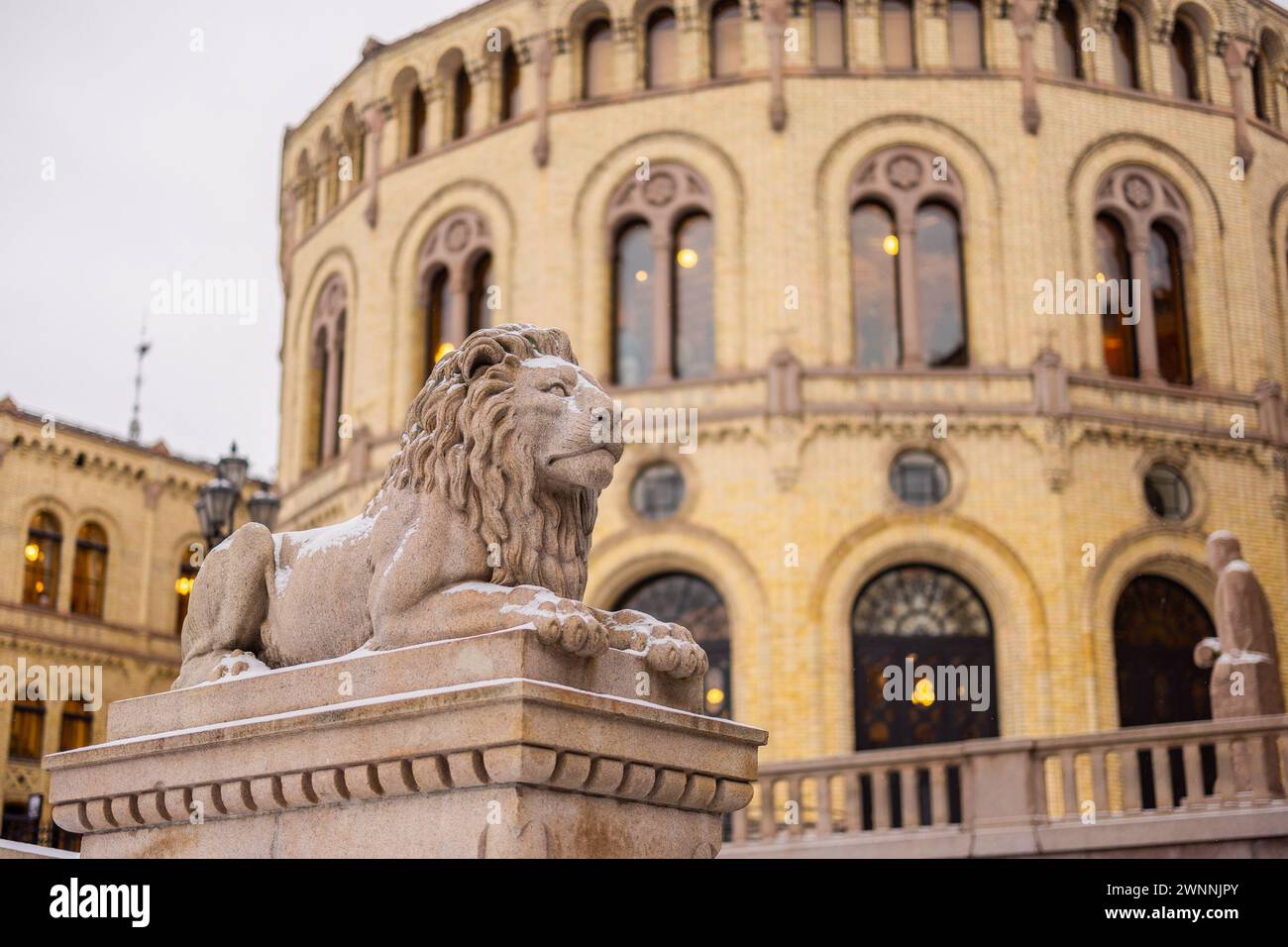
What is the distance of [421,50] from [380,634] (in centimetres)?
2606

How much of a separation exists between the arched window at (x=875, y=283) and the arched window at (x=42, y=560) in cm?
2319

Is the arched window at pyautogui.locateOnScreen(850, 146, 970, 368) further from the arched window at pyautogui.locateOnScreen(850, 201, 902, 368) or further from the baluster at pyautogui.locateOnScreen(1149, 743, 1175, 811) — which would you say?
the baluster at pyautogui.locateOnScreen(1149, 743, 1175, 811)

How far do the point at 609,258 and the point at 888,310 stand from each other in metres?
4.67

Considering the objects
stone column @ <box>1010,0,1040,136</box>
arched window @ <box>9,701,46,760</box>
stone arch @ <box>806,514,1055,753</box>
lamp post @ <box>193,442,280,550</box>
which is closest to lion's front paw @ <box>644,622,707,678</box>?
lamp post @ <box>193,442,280,550</box>

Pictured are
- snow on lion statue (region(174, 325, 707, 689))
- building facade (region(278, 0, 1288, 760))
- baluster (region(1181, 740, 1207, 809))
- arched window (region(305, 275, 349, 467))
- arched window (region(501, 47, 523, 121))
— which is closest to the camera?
snow on lion statue (region(174, 325, 707, 689))

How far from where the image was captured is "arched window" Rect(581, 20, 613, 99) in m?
27.9

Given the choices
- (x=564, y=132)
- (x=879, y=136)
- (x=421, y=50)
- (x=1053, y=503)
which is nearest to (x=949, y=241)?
(x=879, y=136)

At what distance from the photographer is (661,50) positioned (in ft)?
91.1

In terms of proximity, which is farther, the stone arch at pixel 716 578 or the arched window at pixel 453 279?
the arched window at pixel 453 279

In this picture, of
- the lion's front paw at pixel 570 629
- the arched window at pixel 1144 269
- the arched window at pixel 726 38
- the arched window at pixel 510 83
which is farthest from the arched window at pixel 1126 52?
the lion's front paw at pixel 570 629

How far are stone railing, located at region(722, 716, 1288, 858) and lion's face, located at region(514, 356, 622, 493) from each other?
11069 millimetres

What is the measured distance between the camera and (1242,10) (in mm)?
28656

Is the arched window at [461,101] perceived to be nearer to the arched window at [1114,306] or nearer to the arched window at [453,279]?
the arched window at [453,279]

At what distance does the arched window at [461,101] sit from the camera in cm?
2962
